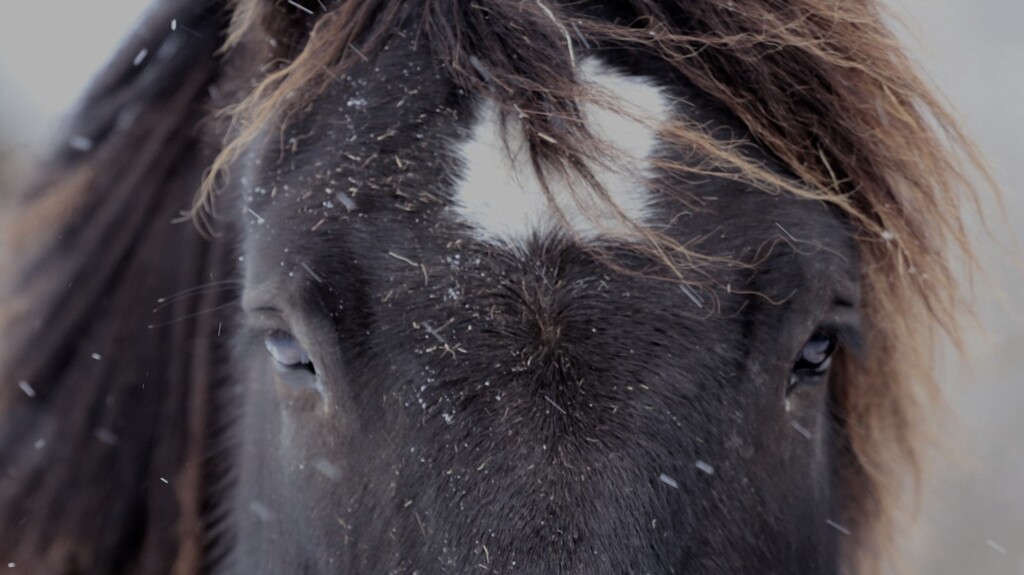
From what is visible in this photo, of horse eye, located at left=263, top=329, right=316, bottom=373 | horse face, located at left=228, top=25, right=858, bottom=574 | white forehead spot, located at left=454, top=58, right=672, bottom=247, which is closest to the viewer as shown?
horse face, located at left=228, top=25, right=858, bottom=574

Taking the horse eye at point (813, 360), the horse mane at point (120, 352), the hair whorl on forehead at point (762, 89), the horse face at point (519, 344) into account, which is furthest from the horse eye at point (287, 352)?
the horse eye at point (813, 360)

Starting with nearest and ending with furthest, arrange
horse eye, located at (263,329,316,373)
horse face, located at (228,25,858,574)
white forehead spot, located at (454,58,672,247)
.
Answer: horse face, located at (228,25,858,574) < white forehead spot, located at (454,58,672,247) < horse eye, located at (263,329,316,373)

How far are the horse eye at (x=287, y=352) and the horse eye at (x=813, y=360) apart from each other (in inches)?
30.4

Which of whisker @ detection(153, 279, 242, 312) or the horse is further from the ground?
the horse

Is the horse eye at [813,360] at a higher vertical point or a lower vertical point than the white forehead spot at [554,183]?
lower

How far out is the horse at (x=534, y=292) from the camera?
1.33m

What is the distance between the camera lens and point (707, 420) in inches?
54.9

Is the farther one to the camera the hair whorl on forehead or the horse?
the hair whorl on forehead

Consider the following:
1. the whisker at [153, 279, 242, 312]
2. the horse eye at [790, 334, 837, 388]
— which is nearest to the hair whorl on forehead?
the horse eye at [790, 334, 837, 388]

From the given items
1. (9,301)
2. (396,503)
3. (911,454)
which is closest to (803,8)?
(396,503)

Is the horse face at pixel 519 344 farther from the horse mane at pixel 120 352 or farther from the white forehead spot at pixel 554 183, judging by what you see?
the horse mane at pixel 120 352

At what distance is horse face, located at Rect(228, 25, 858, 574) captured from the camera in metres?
1.29

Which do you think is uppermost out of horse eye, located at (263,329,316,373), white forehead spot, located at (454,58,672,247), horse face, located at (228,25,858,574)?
white forehead spot, located at (454,58,672,247)

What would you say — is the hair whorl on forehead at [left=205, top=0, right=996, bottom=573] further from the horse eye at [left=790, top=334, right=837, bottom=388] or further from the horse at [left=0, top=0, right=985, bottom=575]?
the horse eye at [left=790, top=334, right=837, bottom=388]
